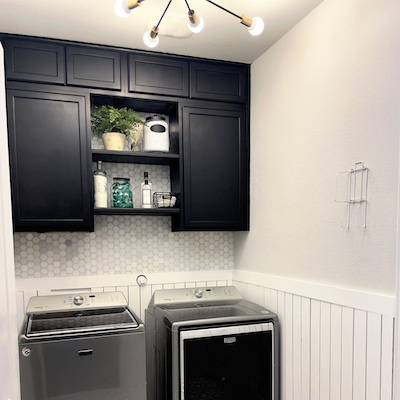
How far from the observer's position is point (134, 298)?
2.45 meters

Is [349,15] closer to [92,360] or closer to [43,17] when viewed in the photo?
[43,17]

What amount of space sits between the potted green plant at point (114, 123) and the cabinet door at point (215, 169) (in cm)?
Answer: 37

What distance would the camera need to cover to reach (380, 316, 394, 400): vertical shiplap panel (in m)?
1.32

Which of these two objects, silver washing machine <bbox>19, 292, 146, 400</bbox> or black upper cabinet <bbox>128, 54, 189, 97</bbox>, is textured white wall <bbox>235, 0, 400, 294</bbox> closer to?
→ black upper cabinet <bbox>128, 54, 189, 97</bbox>

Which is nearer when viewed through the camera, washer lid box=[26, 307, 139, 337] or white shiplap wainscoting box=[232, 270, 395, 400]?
white shiplap wainscoting box=[232, 270, 395, 400]

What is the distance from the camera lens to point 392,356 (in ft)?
4.30

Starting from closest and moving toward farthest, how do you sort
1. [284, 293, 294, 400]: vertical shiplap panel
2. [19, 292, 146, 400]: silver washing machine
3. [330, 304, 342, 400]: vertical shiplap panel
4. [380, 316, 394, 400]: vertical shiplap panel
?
[380, 316, 394, 400]: vertical shiplap panel → [330, 304, 342, 400]: vertical shiplap panel → [19, 292, 146, 400]: silver washing machine → [284, 293, 294, 400]: vertical shiplap panel

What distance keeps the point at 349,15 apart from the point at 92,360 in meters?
2.06

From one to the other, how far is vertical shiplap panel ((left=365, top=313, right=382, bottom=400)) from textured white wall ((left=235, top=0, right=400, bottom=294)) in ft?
0.45

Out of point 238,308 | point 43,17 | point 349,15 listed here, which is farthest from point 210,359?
point 43,17

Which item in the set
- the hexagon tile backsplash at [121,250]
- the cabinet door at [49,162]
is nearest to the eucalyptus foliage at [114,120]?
the cabinet door at [49,162]

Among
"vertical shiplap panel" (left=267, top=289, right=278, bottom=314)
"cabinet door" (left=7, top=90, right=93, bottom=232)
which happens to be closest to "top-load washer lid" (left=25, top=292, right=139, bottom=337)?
"cabinet door" (left=7, top=90, right=93, bottom=232)

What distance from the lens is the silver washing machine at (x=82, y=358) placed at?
168 cm

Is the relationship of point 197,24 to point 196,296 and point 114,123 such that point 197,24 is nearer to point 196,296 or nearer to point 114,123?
point 114,123
